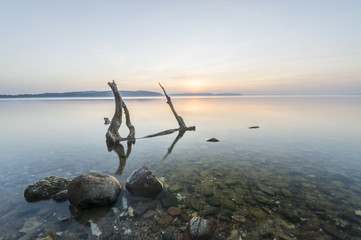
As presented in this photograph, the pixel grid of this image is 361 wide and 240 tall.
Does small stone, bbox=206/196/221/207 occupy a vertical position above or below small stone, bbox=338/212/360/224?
above

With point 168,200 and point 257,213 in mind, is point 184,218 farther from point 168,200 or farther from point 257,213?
point 257,213

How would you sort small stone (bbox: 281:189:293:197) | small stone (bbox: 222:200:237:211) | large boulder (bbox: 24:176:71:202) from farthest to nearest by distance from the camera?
small stone (bbox: 281:189:293:197) < large boulder (bbox: 24:176:71:202) < small stone (bbox: 222:200:237:211)

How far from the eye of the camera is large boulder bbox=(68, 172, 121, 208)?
6696 mm

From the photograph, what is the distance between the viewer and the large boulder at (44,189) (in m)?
7.39

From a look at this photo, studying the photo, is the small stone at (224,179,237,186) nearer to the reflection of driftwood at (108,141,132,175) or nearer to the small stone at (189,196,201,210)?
the small stone at (189,196,201,210)

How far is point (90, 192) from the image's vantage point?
6727mm

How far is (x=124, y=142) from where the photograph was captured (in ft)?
59.9

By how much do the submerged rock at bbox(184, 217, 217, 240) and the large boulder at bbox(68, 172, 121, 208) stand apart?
350 centimetres

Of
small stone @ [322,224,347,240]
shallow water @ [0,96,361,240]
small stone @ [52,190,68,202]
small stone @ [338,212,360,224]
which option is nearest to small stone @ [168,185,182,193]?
shallow water @ [0,96,361,240]

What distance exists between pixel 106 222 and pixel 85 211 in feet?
3.89

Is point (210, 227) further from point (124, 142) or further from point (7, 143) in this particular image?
point (7, 143)

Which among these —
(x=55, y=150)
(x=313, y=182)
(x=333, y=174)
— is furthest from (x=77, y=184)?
(x=333, y=174)

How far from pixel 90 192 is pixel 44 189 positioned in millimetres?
2600

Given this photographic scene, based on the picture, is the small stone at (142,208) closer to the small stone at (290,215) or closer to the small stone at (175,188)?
the small stone at (175,188)
